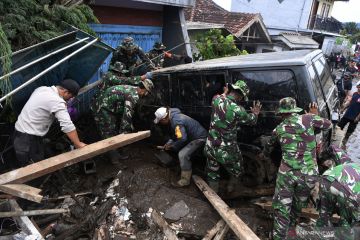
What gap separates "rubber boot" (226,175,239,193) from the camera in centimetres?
473

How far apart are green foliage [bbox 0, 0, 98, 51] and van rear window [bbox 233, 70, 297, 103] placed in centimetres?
327

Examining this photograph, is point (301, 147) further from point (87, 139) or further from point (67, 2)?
point (67, 2)

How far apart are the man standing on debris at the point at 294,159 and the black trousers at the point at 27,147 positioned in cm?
326

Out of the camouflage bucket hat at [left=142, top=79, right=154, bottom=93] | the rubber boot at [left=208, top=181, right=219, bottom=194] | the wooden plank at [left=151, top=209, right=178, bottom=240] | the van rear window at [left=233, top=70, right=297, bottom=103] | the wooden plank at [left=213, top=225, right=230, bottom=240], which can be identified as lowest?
the wooden plank at [left=151, top=209, right=178, bottom=240]

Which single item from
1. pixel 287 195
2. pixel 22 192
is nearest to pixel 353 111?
pixel 287 195

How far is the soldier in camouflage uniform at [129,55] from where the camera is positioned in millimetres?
7047

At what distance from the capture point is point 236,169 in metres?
4.51

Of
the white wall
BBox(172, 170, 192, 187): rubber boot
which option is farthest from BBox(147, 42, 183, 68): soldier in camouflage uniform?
the white wall

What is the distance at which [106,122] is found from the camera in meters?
5.55

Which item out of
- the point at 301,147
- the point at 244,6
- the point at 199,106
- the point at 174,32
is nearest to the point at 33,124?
the point at 199,106

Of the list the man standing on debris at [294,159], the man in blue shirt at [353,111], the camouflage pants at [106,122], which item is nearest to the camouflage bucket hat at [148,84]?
the camouflage pants at [106,122]

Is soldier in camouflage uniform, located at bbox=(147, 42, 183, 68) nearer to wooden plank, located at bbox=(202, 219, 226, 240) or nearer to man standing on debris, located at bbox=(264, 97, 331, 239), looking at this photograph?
man standing on debris, located at bbox=(264, 97, 331, 239)

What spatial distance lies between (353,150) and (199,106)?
16.8ft

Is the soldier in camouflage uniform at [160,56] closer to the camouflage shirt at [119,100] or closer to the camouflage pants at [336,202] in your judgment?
the camouflage shirt at [119,100]
